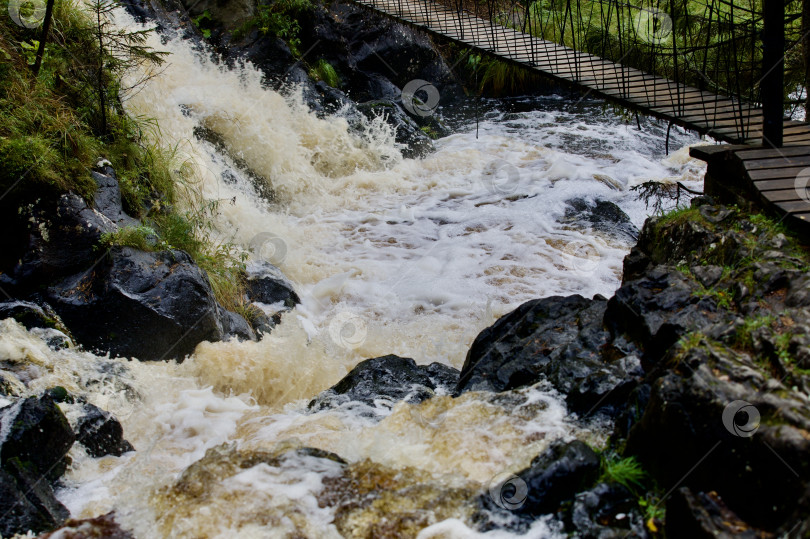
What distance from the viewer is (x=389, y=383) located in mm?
4430

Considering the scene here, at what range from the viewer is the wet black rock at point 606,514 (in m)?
2.42

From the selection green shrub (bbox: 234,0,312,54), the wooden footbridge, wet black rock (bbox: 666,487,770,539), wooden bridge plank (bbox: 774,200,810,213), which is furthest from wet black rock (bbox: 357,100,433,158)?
wet black rock (bbox: 666,487,770,539)

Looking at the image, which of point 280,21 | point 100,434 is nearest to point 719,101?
point 100,434

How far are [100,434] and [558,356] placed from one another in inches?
112

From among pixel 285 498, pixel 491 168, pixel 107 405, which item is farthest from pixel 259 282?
pixel 491 168

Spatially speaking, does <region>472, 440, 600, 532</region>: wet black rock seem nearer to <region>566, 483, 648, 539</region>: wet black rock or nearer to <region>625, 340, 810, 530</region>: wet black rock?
<region>566, 483, 648, 539</region>: wet black rock

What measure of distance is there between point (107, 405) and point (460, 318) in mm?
3392

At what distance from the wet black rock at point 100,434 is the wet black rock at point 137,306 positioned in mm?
1171

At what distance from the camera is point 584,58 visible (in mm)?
6594

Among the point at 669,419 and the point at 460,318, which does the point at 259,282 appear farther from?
the point at 669,419

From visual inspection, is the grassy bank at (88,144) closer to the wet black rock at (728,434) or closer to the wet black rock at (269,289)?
the wet black rock at (269,289)

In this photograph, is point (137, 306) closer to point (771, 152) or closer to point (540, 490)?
point (540, 490)

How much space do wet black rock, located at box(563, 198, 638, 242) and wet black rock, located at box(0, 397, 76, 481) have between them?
6609 mm

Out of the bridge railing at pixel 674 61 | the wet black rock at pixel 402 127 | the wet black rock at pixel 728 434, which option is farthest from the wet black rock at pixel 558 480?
the wet black rock at pixel 402 127
